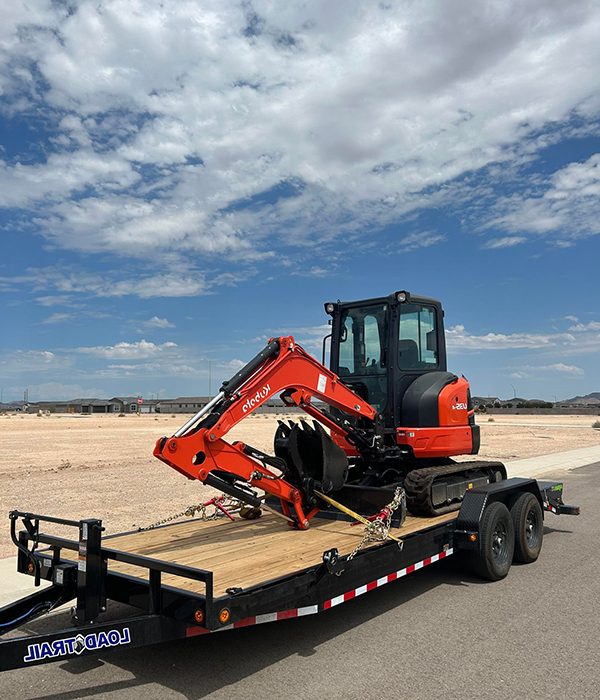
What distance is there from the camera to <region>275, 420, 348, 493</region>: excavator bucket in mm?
6969

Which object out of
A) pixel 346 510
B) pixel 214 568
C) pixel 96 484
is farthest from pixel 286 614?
pixel 96 484

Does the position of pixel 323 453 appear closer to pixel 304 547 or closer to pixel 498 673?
pixel 304 547

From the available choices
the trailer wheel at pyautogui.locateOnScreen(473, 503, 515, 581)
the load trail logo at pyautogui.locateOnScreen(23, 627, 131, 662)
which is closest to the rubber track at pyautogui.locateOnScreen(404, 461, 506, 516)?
the trailer wheel at pyautogui.locateOnScreen(473, 503, 515, 581)

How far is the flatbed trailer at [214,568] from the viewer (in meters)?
4.20

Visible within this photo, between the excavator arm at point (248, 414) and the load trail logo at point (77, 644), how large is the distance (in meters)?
1.56

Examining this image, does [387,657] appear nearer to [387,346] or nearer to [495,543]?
[495,543]

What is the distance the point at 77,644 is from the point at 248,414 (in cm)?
269

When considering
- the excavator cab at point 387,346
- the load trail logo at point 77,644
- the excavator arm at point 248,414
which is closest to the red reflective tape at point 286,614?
the load trail logo at point 77,644

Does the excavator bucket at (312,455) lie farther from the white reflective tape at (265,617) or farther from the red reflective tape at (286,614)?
the white reflective tape at (265,617)

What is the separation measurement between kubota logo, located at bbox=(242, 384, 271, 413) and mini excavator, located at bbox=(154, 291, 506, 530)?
13mm

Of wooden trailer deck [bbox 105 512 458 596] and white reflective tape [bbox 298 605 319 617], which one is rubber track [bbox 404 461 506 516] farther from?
white reflective tape [bbox 298 605 319 617]

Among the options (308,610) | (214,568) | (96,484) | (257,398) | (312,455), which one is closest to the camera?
(308,610)

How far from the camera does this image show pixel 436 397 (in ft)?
26.5

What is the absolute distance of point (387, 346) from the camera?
27.5ft
